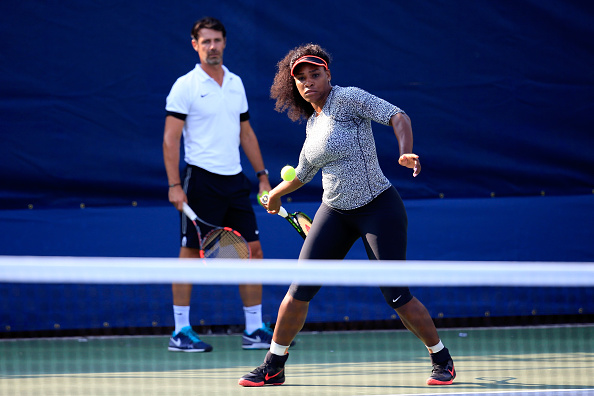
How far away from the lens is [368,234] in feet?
11.7

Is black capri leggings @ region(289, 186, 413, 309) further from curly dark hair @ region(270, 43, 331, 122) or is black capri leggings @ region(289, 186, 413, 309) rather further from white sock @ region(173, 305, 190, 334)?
white sock @ region(173, 305, 190, 334)

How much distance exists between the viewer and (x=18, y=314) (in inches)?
199

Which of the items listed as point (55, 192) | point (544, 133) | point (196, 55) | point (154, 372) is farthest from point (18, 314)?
point (544, 133)

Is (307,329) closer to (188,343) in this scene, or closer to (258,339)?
(258,339)

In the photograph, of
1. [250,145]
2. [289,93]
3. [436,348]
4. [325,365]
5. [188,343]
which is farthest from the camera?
[250,145]

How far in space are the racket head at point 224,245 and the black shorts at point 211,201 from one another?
136 millimetres

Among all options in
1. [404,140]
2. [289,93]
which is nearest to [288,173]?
[289,93]

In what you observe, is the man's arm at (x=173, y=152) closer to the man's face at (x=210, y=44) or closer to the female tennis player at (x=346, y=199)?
the man's face at (x=210, y=44)

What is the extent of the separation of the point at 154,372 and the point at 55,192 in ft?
5.15

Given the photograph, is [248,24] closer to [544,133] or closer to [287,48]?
[287,48]

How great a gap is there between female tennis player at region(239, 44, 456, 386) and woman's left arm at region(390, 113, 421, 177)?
0.26ft

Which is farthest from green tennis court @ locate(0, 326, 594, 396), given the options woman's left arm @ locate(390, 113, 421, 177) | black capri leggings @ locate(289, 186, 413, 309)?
woman's left arm @ locate(390, 113, 421, 177)

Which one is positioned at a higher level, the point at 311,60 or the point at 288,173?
the point at 311,60

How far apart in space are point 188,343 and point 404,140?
1.95 metres
